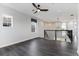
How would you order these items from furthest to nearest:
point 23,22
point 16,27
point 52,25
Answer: point 52,25 → point 23,22 → point 16,27

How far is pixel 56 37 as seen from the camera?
956 centimetres

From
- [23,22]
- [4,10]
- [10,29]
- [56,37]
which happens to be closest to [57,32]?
[56,37]

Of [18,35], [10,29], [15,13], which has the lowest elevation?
[18,35]

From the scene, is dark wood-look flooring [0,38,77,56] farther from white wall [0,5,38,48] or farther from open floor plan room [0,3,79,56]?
white wall [0,5,38,48]

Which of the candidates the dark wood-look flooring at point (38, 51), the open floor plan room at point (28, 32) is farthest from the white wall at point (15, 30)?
the dark wood-look flooring at point (38, 51)

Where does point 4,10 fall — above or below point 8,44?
above

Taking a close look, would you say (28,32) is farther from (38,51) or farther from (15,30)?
(38,51)

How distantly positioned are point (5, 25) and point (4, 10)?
921 millimetres

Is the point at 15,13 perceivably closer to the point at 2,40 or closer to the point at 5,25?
the point at 5,25

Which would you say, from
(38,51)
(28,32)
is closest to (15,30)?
(28,32)

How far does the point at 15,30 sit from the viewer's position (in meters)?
6.46

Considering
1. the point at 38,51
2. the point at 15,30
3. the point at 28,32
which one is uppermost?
the point at 15,30

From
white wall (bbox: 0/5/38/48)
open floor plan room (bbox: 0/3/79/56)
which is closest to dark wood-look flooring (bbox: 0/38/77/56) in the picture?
open floor plan room (bbox: 0/3/79/56)

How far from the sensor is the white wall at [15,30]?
17.5 feet
